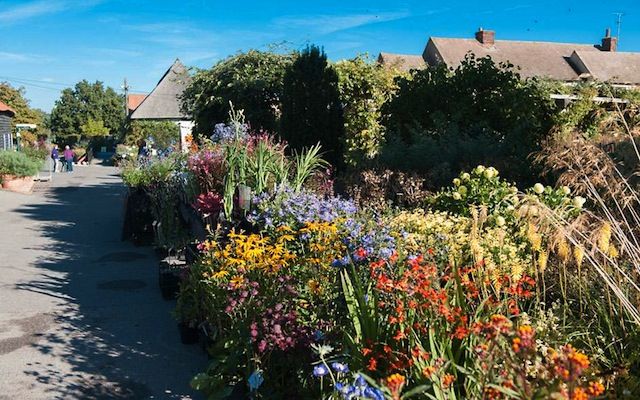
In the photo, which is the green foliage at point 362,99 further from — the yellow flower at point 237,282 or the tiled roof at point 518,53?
the tiled roof at point 518,53

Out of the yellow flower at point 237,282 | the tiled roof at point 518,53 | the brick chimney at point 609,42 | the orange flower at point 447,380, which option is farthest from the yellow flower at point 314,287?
the brick chimney at point 609,42

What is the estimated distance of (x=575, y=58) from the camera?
36.1 metres

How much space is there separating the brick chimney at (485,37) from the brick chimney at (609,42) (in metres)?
9.68

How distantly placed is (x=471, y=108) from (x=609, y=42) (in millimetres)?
38507

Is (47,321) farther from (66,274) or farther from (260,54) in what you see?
(260,54)

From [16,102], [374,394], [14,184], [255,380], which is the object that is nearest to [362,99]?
[255,380]

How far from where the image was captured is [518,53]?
1436 inches

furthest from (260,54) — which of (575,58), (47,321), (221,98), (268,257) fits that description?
(575,58)

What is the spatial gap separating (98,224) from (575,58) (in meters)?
33.3

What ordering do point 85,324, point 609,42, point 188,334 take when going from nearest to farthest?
point 188,334, point 85,324, point 609,42

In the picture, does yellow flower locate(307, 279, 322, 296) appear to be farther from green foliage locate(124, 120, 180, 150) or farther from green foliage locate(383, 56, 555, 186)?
green foliage locate(124, 120, 180, 150)

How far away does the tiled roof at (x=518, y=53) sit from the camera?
35062 mm

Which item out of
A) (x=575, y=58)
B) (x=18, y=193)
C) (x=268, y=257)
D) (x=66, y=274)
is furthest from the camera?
(x=575, y=58)

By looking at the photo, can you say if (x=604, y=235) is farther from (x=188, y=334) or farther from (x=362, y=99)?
(x=362, y=99)
